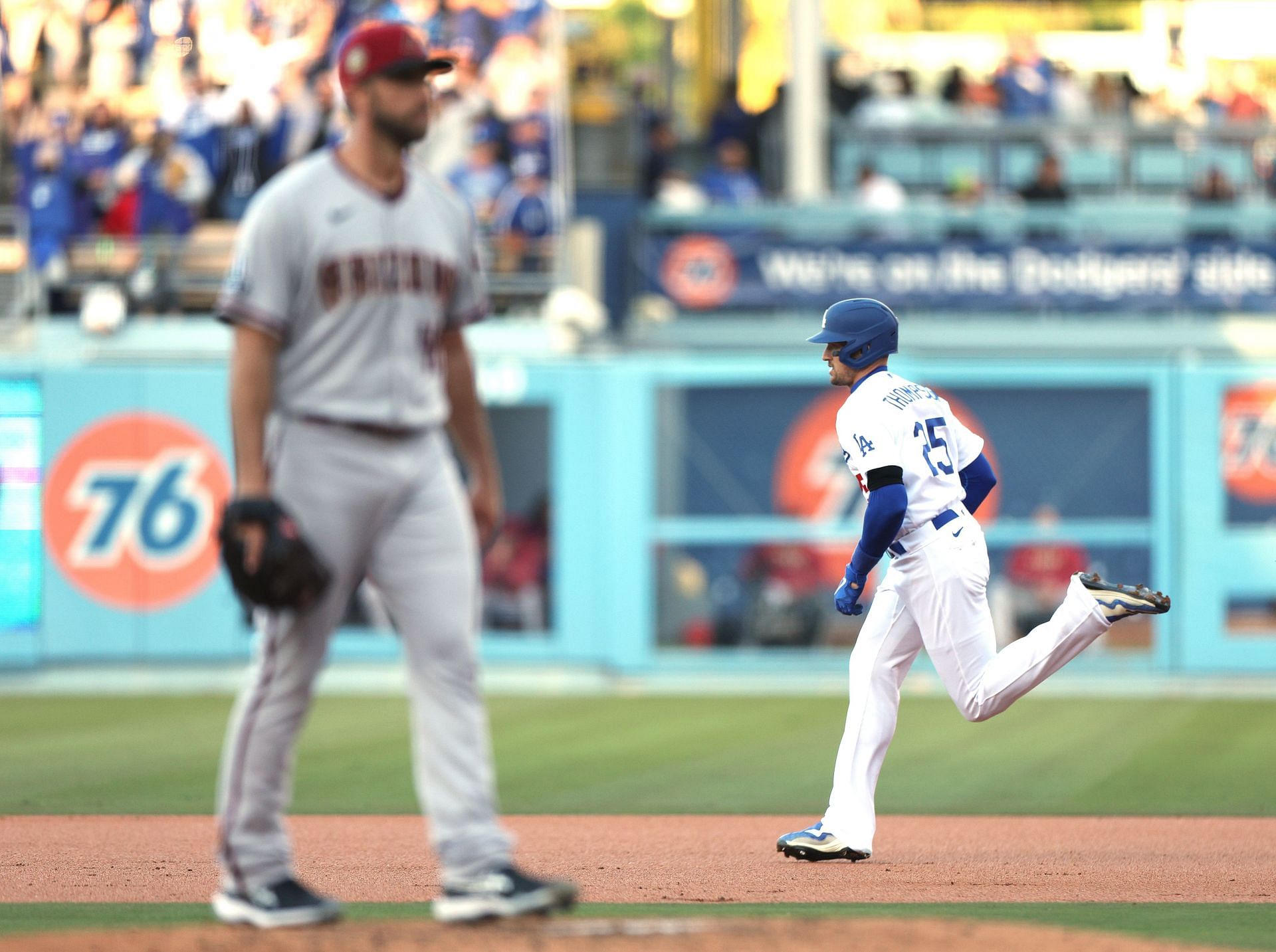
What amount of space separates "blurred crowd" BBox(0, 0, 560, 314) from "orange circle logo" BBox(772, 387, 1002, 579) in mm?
3028

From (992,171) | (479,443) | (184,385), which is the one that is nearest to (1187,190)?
(992,171)

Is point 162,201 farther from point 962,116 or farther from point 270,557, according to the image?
point 270,557

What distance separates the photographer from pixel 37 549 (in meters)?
15.5

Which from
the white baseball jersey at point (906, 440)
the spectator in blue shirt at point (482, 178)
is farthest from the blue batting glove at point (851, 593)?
the spectator in blue shirt at point (482, 178)

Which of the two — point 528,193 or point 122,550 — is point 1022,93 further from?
point 122,550

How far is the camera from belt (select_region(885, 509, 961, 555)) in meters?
6.30

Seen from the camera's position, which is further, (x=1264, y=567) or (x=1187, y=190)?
(x=1187, y=190)

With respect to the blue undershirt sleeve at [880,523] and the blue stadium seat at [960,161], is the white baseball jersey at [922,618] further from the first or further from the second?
the blue stadium seat at [960,161]

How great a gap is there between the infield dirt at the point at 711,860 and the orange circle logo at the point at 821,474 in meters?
7.68

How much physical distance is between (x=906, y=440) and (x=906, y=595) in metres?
0.52

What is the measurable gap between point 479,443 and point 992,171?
51.0 ft

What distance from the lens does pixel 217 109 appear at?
59.5 ft

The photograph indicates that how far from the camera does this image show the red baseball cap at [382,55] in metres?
4.33

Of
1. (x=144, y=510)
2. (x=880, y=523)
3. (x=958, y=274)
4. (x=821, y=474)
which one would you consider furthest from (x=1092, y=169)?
(x=880, y=523)
